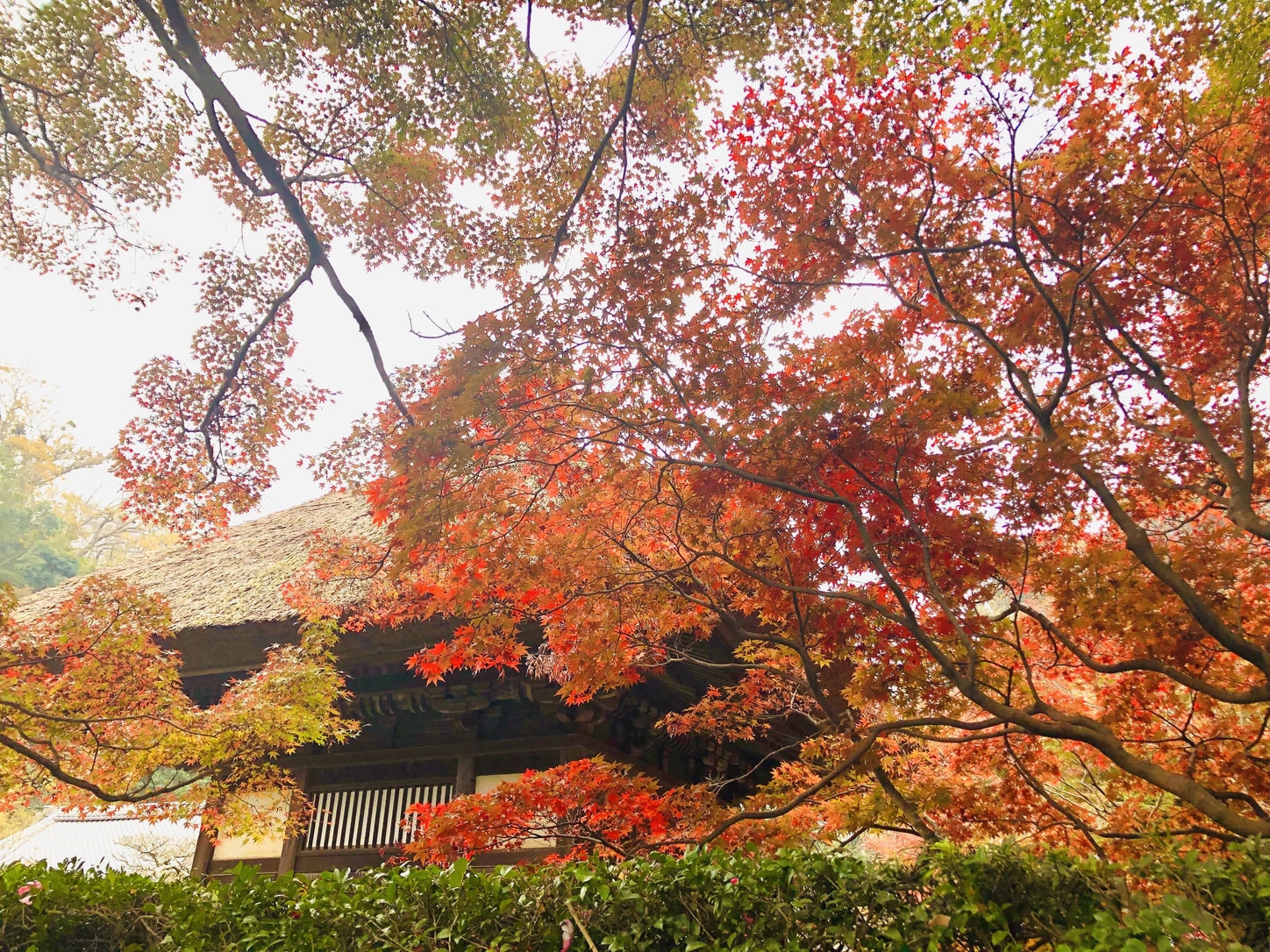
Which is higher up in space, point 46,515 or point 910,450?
point 46,515

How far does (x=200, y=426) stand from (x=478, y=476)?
2.41 meters

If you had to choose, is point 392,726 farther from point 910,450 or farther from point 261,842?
point 910,450

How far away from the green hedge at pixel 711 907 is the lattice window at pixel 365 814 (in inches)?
111

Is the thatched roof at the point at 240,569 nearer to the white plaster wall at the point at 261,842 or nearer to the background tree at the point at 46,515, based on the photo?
the white plaster wall at the point at 261,842

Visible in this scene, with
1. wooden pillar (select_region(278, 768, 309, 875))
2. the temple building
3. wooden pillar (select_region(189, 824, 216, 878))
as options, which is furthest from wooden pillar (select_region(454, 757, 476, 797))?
wooden pillar (select_region(189, 824, 216, 878))

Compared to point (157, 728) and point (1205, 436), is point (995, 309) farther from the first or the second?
point (157, 728)

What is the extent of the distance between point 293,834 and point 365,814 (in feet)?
1.90

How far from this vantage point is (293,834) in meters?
6.14

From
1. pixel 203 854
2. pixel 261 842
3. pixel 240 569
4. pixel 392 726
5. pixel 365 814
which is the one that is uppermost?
pixel 240 569

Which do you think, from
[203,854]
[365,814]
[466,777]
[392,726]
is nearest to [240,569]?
[392,726]

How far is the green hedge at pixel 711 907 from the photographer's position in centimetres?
254

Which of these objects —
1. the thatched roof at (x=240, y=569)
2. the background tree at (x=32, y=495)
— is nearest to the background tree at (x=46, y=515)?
the background tree at (x=32, y=495)

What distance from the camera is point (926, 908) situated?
270 centimetres

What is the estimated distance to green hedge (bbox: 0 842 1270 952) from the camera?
2.54m
